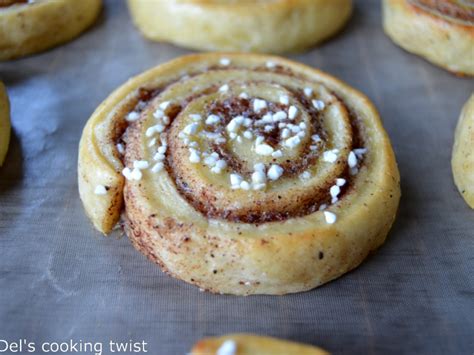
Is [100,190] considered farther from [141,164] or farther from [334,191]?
[334,191]

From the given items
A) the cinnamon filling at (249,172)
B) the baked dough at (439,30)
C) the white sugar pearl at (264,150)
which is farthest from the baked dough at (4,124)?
the baked dough at (439,30)

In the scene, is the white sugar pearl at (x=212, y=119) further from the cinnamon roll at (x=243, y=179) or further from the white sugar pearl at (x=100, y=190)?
the white sugar pearl at (x=100, y=190)

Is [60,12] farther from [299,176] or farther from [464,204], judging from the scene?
[464,204]

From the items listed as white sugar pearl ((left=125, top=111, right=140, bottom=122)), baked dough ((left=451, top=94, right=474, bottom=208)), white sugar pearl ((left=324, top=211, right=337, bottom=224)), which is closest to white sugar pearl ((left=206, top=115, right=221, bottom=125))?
white sugar pearl ((left=125, top=111, right=140, bottom=122))

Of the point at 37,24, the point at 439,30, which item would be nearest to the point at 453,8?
the point at 439,30

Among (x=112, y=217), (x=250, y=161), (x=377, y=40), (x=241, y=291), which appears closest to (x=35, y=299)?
(x=112, y=217)
